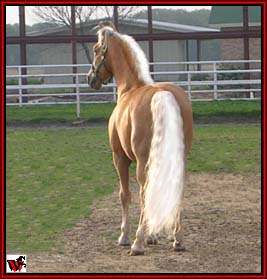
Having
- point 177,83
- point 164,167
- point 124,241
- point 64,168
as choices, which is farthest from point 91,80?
point 177,83

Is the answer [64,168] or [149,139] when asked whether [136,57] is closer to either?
[149,139]

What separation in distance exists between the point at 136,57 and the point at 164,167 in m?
1.38

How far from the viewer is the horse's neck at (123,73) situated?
670 centimetres

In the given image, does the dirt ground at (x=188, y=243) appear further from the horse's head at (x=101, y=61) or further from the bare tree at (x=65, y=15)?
the bare tree at (x=65, y=15)

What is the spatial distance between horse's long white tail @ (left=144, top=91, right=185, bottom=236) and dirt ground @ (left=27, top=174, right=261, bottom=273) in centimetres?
33

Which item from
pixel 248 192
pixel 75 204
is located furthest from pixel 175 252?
pixel 248 192

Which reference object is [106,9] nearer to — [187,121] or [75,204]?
[75,204]

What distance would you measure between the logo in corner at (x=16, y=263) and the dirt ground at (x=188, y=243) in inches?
2.1

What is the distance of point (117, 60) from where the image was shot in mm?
6887

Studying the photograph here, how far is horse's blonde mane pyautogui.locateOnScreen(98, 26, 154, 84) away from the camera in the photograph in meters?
6.61

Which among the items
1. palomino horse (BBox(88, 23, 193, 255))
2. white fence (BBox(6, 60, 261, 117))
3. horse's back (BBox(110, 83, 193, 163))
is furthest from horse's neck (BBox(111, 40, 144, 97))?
white fence (BBox(6, 60, 261, 117))

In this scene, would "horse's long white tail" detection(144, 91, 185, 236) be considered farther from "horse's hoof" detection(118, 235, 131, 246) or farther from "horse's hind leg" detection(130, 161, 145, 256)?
"horse's hoof" detection(118, 235, 131, 246)

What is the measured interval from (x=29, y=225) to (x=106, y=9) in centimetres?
2101

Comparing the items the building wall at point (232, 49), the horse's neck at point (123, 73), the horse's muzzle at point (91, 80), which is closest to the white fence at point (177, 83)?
the building wall at point (232, 49)
